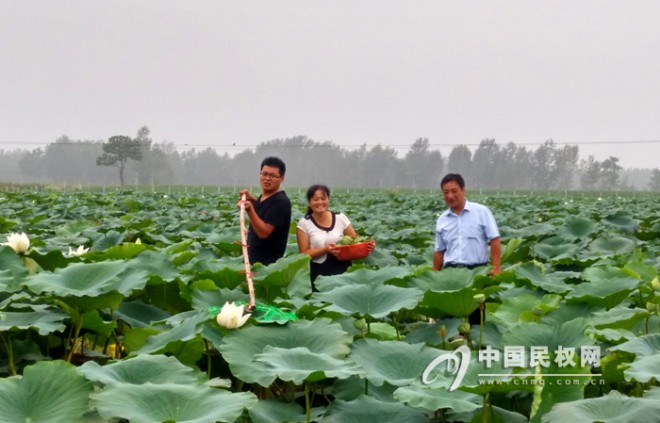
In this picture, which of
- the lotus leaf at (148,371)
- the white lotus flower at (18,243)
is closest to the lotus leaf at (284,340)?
the lotus leaf at (148,371)

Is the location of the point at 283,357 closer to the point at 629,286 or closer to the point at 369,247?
the point at 629,286

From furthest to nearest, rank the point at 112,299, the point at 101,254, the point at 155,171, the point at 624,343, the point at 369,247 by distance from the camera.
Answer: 1. the point at 155,171
2. the point at 369,247
3. the point at 101,254
4. the point at 112,299
5. the point at 624,343

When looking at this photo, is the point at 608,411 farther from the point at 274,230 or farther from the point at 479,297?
the point at 274,230

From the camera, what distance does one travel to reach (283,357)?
2.03 metres

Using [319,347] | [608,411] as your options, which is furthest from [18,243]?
[608,411]

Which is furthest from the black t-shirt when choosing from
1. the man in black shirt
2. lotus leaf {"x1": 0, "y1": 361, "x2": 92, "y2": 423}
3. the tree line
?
the tree line

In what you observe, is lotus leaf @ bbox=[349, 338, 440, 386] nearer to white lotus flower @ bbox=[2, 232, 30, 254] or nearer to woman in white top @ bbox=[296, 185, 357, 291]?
white lotus flower @ bbox=[2, 232, 30, 254]

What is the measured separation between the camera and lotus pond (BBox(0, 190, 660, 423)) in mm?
1838

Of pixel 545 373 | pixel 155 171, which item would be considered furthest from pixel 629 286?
pixel 155 171

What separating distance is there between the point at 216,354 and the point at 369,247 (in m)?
2.12

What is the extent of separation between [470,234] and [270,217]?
123 centimetres

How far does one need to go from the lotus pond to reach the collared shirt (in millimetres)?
798

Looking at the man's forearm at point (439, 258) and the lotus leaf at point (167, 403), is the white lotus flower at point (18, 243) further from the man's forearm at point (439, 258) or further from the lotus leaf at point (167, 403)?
the man's forearm at point (439, 258)

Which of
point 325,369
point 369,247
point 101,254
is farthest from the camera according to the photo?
point 369,247
